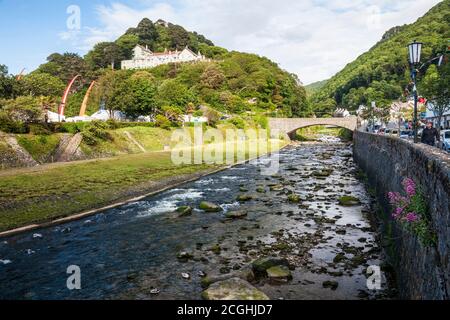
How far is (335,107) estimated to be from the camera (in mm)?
188125

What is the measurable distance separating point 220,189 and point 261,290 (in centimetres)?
1989

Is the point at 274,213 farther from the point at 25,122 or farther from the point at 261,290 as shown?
the point at 25,122

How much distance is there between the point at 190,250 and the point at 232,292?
5.48 m

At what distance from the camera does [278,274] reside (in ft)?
43.7

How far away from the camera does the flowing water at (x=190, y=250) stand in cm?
1257

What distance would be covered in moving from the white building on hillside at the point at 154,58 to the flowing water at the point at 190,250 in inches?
6294

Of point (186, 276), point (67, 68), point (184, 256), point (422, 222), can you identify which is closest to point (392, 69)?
point (67, 68)

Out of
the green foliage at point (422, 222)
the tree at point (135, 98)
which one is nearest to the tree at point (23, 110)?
the tree at point (135, 98)

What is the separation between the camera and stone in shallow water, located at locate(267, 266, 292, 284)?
13.2 metres

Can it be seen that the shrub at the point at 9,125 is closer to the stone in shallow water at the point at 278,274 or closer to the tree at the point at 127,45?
the stone in shallow water at the point at 278,274

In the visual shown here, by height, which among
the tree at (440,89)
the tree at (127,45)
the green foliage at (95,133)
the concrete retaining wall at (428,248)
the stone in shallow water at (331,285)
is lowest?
the stone in shallow water at (331,285)

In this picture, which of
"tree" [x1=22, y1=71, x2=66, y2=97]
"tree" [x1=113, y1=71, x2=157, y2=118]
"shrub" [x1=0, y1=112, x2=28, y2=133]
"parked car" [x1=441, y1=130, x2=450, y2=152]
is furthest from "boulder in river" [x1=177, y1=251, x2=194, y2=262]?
"tree" [x1=22, y1=71, x2=66, y2=97]

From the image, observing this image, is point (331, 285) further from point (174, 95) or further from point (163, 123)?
point (174, 95)
